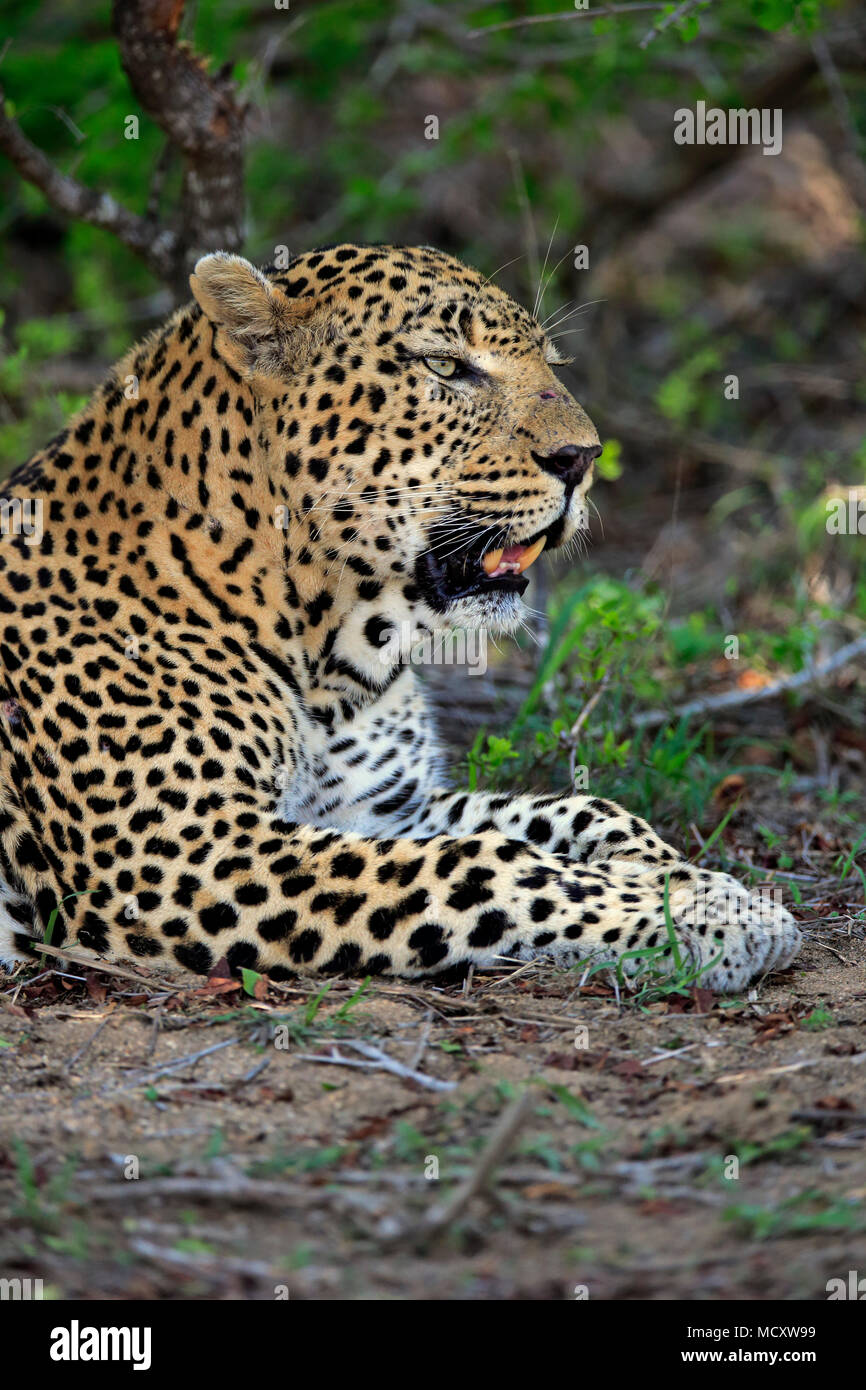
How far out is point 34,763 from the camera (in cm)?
519

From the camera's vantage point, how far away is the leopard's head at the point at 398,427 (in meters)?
5.35

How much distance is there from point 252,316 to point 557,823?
7.43 feet

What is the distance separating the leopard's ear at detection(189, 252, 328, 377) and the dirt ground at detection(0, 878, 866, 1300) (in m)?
2.20

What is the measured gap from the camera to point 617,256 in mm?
15188

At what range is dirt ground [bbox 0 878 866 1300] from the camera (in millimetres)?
3242

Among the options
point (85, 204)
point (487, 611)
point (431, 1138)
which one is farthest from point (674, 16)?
point (431, 1138)

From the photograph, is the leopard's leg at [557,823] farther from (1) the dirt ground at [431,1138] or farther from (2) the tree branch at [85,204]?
(2) the tree branch at [85,204]

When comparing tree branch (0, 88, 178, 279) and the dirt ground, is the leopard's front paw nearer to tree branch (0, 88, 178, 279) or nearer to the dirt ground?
the dirt ground

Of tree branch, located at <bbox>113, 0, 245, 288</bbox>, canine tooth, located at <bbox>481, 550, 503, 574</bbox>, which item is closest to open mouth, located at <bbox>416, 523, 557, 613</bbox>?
canine tooth, located at <bbox>481, 550, 503, 574</bbox>

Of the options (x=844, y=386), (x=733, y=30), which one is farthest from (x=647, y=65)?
(x=844, y=386)

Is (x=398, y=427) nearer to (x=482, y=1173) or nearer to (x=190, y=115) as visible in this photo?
(x=190, y=115)

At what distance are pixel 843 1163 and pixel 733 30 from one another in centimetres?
877

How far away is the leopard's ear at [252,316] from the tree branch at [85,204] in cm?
242

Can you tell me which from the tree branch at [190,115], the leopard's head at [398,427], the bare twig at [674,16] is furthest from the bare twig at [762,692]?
the tree branch at [190,115]
